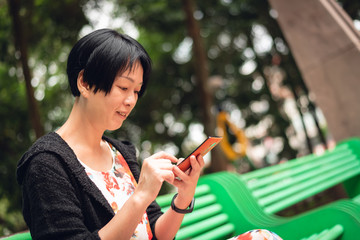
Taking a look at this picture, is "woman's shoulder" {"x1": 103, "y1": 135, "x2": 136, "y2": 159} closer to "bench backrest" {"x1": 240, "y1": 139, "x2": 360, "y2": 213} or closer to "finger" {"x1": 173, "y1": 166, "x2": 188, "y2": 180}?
"finger" {"x1": 173, "y1": 166, "x2": 188, "y2": 180}

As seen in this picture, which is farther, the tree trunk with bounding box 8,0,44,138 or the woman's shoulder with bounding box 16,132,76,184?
the tree trunk with bounding box 8,0,44,138

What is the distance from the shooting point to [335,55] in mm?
4590

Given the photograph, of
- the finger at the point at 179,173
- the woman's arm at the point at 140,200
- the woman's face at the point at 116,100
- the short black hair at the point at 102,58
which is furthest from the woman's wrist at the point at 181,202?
the short black hair at the point at 102,58

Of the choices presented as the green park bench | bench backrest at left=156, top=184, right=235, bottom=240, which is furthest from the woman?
the green park bench

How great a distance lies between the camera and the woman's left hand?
1618 millimetres

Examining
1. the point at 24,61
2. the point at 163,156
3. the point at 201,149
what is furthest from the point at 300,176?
the point at 24,61

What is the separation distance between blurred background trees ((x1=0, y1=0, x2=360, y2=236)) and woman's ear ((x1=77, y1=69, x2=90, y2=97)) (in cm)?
469

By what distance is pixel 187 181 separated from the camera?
66.6 inches

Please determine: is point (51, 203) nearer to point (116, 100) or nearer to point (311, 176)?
point (116, 100)

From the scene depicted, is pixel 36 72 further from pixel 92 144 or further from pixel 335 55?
pixel 92 144

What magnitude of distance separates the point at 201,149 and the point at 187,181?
0.19 metres

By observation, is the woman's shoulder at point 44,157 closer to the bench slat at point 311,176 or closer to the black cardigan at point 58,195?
the black cardigan at point 58,195

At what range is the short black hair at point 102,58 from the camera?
1.57 m

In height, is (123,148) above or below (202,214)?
above
